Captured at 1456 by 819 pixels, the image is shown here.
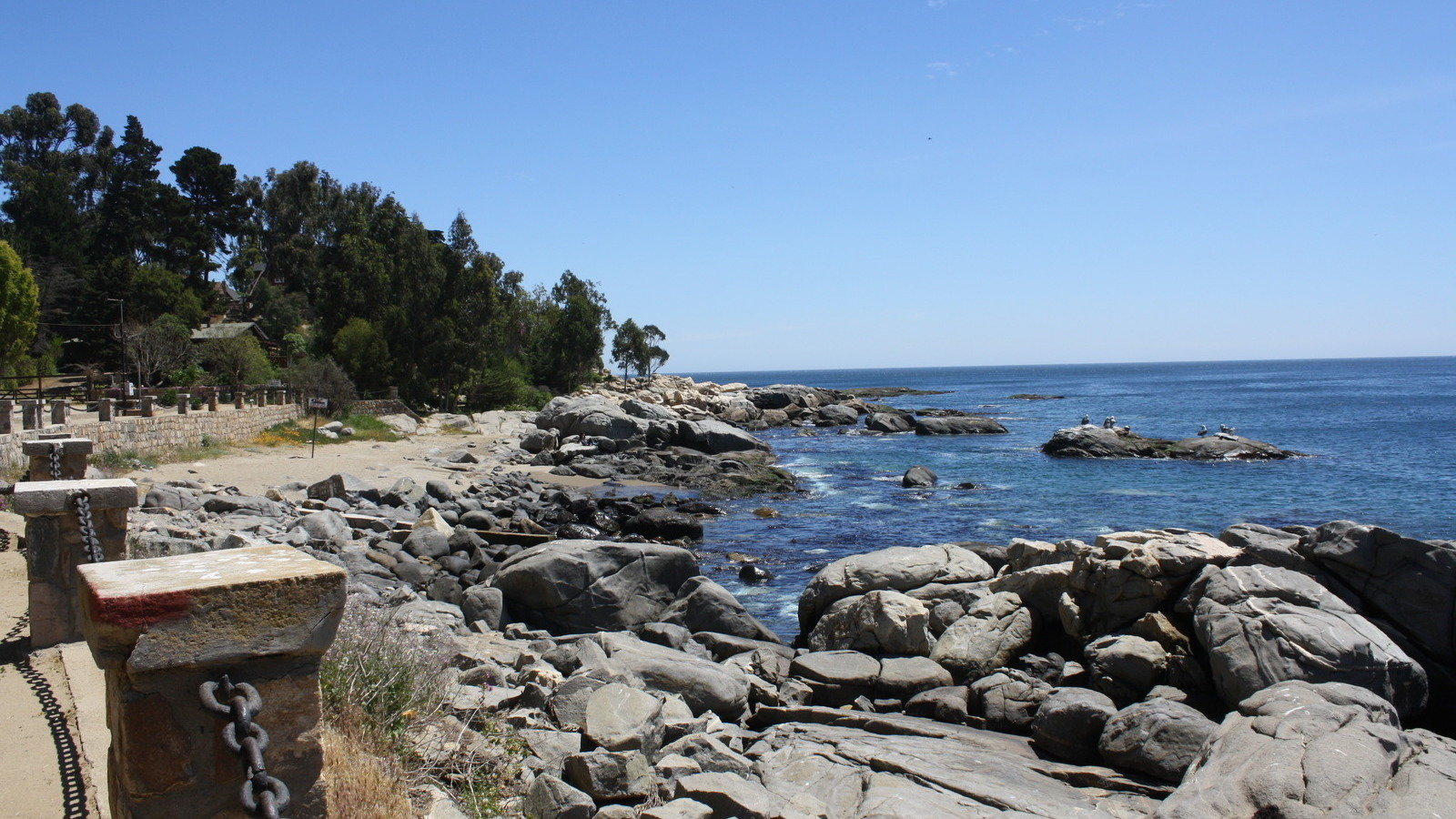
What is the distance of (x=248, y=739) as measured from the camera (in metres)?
2.36

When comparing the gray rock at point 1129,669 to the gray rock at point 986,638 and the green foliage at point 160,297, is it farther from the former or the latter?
the green foliage at point 160,297

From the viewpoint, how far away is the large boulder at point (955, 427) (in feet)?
175

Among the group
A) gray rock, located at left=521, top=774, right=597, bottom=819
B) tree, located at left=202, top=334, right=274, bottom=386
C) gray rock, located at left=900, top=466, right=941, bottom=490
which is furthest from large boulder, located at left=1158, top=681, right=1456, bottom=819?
tree, located at left=202, top=334, right=274, bottom=386

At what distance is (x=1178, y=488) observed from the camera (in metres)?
31.3

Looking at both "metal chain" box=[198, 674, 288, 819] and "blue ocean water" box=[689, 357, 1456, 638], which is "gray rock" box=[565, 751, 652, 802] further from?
"blue ocean water" box=[689, 357, 1456, 638]

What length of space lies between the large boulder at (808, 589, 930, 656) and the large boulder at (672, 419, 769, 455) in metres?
27.8

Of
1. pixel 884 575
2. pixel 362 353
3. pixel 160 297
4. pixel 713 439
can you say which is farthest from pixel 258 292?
pixel 884 575

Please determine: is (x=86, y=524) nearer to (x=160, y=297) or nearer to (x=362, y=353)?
(x=362, y=353)

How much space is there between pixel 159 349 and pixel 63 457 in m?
35.2

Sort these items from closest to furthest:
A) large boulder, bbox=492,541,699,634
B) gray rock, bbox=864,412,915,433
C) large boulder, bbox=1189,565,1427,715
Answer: large boulder, bbox=1189,565,1427,715 → large boulder, bbox=492,541,699,634 → gray rock, bbox=864,412,915,433

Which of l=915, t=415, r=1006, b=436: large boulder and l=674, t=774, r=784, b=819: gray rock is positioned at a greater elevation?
l=674, t=774, r=784, b=819: gray rock

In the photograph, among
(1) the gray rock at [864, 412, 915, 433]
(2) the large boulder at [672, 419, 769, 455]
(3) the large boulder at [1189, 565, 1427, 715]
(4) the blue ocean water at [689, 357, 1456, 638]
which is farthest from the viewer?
(1) the gray rock at [864, 412, 915, 433]

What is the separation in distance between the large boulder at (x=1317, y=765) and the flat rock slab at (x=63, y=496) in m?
7.46

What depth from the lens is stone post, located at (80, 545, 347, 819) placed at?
2492 mm
